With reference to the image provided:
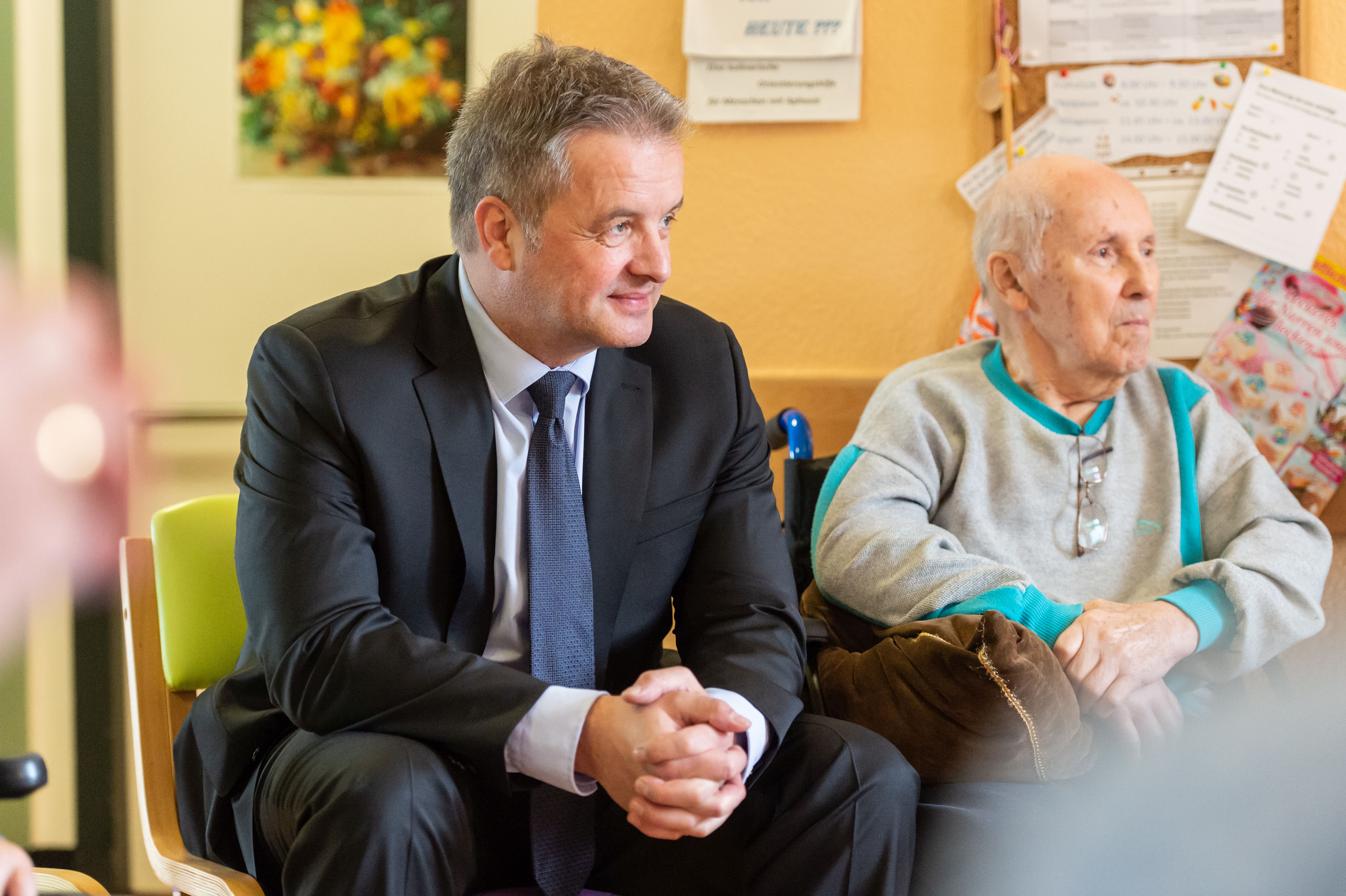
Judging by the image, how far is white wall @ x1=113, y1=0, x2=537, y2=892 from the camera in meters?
2.33

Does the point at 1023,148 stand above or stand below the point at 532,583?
above

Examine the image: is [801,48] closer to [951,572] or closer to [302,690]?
[951,572]

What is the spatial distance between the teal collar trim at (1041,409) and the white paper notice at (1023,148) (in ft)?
1.51

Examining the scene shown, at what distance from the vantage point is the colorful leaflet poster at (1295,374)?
1940mm

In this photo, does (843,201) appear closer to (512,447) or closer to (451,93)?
(451,93)

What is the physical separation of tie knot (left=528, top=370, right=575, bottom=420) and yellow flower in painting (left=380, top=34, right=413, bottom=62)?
52.0 inches

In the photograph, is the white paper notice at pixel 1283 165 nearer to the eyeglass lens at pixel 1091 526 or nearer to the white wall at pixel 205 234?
the eyeglass lens at pixel 1091 526

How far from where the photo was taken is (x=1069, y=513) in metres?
1.64

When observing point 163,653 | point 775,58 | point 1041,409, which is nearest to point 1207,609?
point 1041,409

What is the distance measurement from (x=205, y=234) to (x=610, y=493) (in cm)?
151

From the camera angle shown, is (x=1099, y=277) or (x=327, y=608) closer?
(x=327, y=608)

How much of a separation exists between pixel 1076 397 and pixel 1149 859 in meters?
0.89

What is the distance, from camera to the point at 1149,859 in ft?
3.25

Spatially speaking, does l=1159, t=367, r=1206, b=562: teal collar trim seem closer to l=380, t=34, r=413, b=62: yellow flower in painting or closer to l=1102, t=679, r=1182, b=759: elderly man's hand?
l=1102, t=679, r=1182, b=759: elderly man's hand
